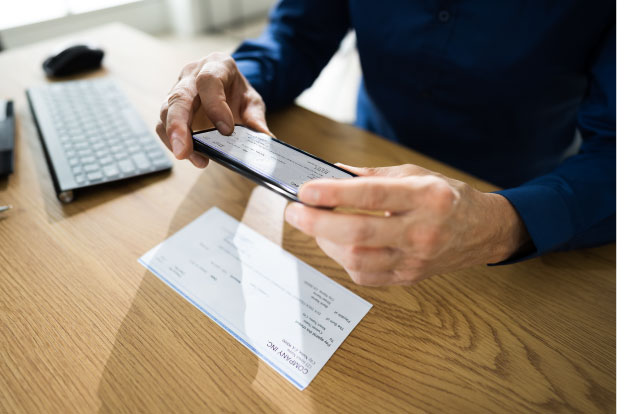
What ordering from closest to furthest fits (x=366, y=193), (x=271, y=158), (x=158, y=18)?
(x=366, y=193)
(x=271, y=158)
(x=158, y=18)

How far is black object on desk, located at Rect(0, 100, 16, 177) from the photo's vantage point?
0.57 m

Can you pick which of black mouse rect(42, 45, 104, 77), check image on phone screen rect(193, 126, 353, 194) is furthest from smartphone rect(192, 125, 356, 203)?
black mouse rect(42, 45, 104, 77)

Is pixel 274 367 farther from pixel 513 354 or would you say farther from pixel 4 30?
pixel 4 30

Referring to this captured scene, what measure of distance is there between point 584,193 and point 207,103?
0.50 metres

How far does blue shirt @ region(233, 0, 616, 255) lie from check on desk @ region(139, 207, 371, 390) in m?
0.25

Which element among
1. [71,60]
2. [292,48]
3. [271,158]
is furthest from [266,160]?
[71,60]

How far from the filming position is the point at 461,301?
0.44m

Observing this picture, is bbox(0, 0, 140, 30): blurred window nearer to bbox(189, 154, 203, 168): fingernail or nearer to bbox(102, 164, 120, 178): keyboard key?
bbox(102, 164, 120, 178): keyboard key

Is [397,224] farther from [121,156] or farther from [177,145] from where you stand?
[121,156]

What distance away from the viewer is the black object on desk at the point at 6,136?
0.57m

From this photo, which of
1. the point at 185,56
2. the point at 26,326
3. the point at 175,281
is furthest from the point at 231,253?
the point at 185,56

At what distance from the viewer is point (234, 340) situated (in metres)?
0.40

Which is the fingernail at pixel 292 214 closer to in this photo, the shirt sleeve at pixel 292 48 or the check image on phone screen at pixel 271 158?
the check image on phone screen at pixel 271 158

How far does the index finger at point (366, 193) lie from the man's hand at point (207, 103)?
200 millimetres
